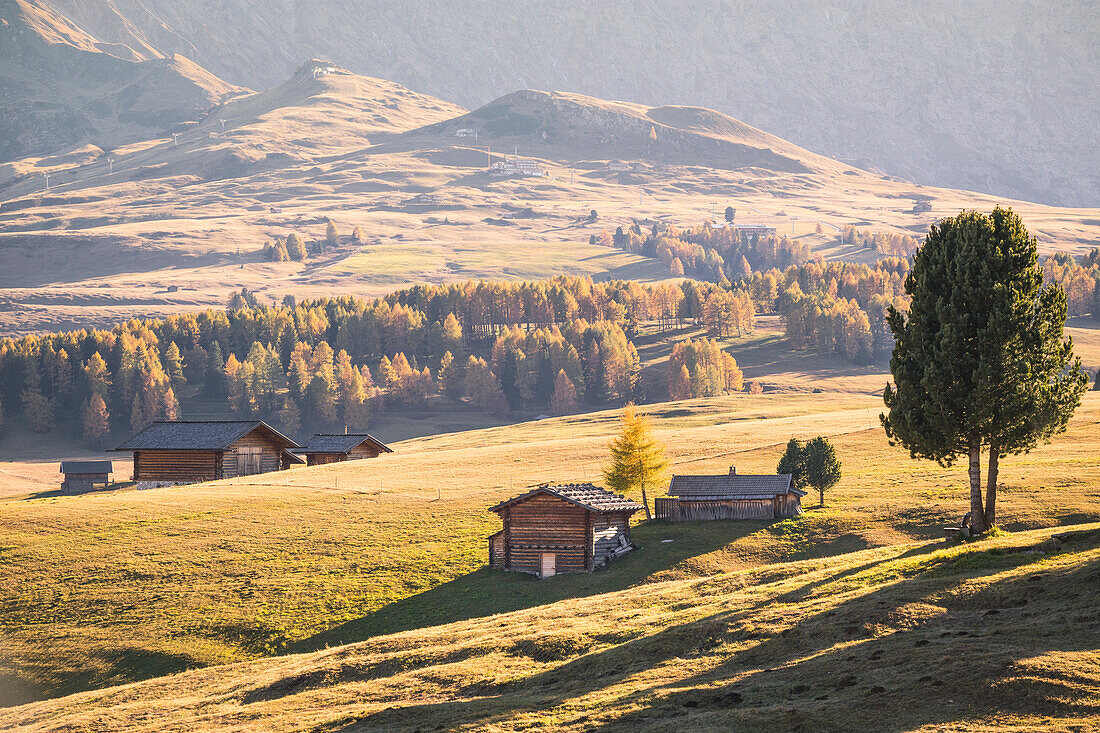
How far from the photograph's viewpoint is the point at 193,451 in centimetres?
9238

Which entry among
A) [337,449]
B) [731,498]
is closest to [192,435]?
[337,449]

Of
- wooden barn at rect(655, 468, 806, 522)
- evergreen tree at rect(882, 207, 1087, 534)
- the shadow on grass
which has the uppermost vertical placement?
evergreen tree at rect(882, 207, 1087, 534)

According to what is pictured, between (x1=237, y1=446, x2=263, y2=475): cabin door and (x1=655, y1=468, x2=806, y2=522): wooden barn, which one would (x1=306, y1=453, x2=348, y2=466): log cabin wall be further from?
(x1=655, y1=468, x2=806, y2=522): wooden barn

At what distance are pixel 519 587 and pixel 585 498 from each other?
823cm

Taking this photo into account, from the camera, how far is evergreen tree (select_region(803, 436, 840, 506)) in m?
70.8

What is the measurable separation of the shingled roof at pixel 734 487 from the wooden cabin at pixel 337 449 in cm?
4258

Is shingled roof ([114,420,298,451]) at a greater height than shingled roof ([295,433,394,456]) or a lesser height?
greater

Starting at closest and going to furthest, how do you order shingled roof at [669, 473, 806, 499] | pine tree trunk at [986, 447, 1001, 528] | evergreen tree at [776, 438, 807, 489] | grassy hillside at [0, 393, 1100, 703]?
pine tree trunk at [986, 447, 1001, 528], grassy hillside at [0, 393, 1100, 703], shingled roof at [669, 473, 806, 499], evergreen tree at [776, 438, 807, 489]

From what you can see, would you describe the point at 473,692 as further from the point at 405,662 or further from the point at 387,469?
the point at 387,469

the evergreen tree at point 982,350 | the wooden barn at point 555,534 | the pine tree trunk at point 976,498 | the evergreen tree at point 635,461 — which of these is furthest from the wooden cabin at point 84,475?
the pine tree trunk at point 976,498

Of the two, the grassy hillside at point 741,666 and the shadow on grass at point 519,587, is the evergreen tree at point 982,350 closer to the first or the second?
the grassy hillside at point 741,666

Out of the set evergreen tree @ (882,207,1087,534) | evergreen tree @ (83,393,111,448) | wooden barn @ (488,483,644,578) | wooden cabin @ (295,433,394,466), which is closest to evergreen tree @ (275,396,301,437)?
evergreen tree @ (83,393,111,448)

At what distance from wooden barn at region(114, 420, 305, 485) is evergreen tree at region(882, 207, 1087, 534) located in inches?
2554

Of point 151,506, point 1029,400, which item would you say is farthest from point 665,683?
point 151,506
